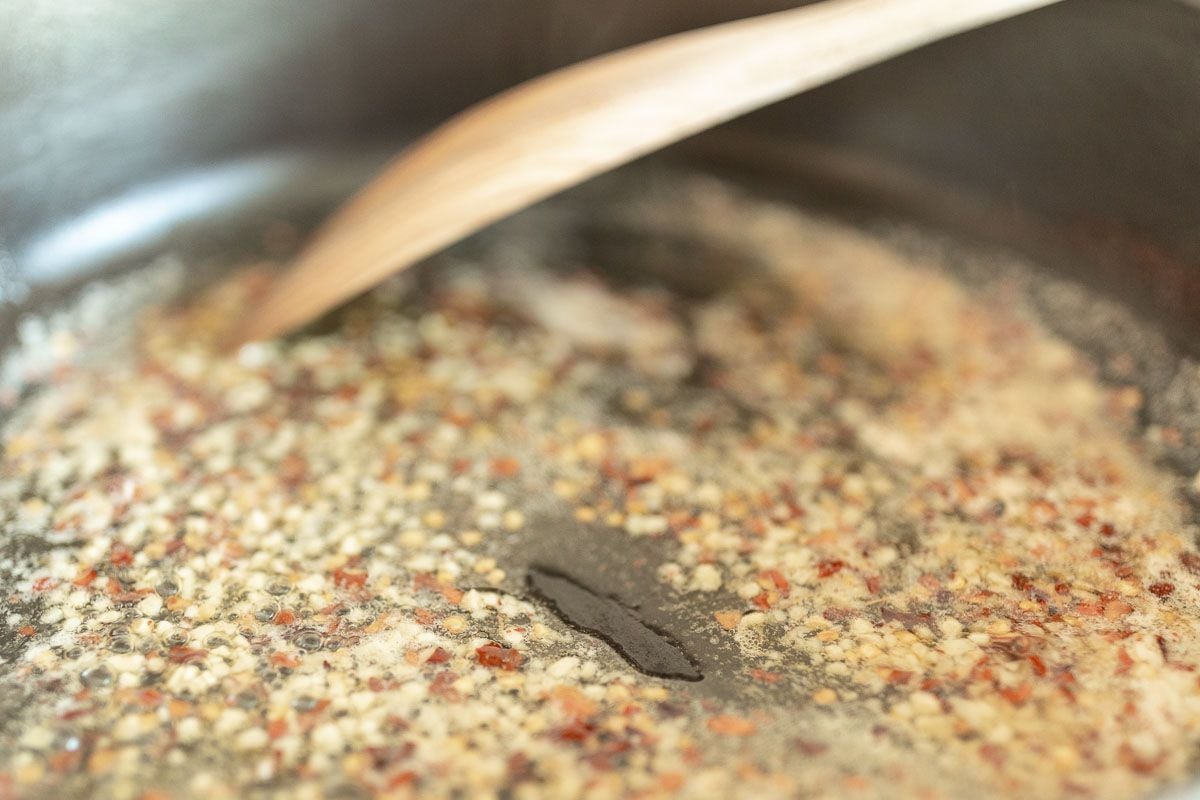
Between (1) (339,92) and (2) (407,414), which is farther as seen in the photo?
(1) (339,92)

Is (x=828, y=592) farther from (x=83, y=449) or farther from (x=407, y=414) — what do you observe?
(x=83, y=449)

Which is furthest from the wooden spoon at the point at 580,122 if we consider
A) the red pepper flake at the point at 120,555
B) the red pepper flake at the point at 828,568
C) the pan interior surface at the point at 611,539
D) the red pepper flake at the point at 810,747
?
the red pepper flake at the point at 810,747

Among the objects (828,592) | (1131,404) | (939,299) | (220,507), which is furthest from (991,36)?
(220,507)

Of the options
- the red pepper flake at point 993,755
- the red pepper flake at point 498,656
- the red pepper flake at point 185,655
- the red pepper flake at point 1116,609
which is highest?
the red pepper flake at point 1116,609

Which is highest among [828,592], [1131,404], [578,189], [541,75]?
[541,75]

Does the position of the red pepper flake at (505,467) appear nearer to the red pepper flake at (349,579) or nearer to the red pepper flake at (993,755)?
the red pepper flake at (349,579)

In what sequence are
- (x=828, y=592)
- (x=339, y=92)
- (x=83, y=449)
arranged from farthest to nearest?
(x=339, y=92) → (x=83, y=449) → (x=828, y=592)

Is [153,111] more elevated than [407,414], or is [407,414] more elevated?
[153,111]
